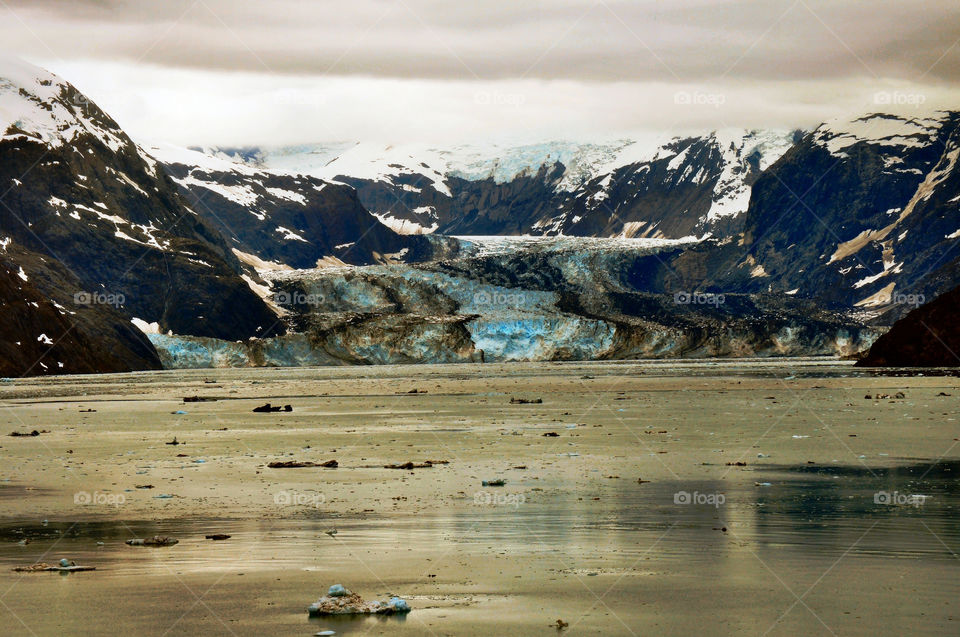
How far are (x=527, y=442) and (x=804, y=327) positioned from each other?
15772 cm

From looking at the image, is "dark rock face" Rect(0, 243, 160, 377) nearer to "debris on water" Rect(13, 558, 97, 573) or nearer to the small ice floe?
"debris on water" Rect(13, 558, 97, 573)

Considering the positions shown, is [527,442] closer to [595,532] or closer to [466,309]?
[595,532]

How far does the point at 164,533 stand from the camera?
20.3 metres

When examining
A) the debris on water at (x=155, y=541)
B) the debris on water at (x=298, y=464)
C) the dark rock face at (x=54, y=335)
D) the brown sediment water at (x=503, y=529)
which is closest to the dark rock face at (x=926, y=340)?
the brown sediment water at (x=503, y=529)

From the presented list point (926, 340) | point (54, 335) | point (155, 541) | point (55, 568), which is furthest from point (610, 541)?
point (54, 335)

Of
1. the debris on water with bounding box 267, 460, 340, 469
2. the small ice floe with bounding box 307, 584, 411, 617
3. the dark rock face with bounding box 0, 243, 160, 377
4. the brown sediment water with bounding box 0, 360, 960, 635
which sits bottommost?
the dark rock face with bounding box 0, 243, 160, 377

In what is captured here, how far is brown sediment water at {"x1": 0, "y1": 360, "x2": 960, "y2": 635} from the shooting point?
1468 centimetres

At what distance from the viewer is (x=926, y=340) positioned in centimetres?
10888

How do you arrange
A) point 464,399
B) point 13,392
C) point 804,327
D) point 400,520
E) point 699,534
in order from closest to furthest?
point 699,534
point 400,520
point 464,399
point 13,392
point 804,327

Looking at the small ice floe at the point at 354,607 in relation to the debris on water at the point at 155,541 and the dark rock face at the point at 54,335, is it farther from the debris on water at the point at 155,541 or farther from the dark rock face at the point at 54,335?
the dark rock face at the point at 54,335

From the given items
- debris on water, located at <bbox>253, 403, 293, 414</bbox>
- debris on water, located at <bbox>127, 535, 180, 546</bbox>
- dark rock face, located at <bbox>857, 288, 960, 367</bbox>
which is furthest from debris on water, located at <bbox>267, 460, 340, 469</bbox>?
dark rock face, located at <bbox>857, 288, 960, 367</bbox>

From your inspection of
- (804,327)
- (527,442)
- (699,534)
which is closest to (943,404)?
(527,442)

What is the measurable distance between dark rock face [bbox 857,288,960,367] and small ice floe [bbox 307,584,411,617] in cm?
9587

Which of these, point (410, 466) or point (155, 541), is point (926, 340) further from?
point (155, 541)
